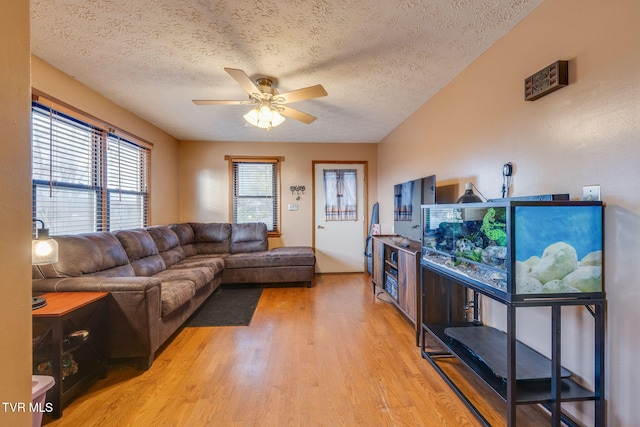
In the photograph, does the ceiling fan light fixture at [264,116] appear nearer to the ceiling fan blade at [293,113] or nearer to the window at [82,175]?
the ceiling fan blade at [293,113]

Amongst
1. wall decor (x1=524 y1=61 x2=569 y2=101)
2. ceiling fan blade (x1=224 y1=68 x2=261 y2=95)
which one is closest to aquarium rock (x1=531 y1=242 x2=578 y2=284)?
wall decor (x1=524 y1=61 x2=569 y2=101)

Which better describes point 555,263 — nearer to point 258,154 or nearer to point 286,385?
point 286,385

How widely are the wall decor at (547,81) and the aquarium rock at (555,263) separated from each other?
3.02 feet

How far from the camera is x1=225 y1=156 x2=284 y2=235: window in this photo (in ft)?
16.3

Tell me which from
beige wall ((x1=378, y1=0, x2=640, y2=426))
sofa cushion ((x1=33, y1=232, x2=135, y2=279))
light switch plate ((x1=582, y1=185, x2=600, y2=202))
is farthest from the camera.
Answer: sofa cushion ((x1=33, y1=232, x2=135, y2=279))

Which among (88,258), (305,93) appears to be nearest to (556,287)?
(305,93)

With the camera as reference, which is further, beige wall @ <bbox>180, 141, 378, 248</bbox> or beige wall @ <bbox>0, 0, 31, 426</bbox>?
beige wall @ <bbox>180, 141, 378, 248</bbox>

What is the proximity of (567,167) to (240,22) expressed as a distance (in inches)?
87.5

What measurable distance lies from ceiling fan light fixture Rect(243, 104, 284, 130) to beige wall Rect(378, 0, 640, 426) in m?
1.82

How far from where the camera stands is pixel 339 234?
200 inches

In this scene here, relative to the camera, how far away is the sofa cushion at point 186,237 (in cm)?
419

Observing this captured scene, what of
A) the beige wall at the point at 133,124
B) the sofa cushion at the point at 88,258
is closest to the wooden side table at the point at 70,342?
the sofa cushion at the point at 88,258

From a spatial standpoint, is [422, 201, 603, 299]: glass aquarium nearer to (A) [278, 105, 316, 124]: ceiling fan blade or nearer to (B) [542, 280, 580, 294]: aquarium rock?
(B) [542, 280, 580, 294]: aquarium rock

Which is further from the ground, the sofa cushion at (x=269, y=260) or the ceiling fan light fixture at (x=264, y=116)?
the ceiling fan light fixture at (x=264, y=116)
